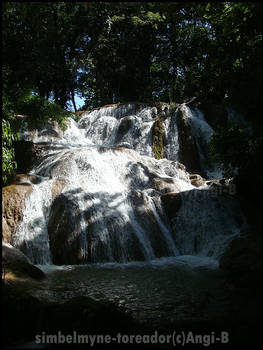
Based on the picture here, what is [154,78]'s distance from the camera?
96.1 feet

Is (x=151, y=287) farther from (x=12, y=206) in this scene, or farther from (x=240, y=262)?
(x=12, y=206)

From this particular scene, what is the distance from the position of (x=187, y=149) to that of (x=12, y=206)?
1218cm

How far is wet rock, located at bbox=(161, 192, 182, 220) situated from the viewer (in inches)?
396

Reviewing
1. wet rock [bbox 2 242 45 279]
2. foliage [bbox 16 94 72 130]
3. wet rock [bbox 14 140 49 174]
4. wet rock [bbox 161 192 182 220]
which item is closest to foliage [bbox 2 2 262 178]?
foliage [bbox 16 94 72 130]

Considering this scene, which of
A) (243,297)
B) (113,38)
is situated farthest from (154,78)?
(243,297)

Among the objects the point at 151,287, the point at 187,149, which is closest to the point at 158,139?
the point at 187,149

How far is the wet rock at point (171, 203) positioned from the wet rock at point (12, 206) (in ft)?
16.0

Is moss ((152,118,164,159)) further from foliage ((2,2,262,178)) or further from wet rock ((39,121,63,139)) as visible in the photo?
wet rock ((39,121,63,139))

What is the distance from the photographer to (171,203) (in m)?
10.2

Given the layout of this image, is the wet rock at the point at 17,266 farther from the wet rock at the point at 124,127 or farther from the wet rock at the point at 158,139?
the wet rock at the point at 124,127

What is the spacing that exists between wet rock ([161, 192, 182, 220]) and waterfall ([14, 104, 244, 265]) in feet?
0.19

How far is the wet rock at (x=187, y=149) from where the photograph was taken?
56.6ft

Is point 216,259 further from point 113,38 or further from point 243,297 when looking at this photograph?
point 113,38

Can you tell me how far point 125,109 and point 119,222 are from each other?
14133 mm
